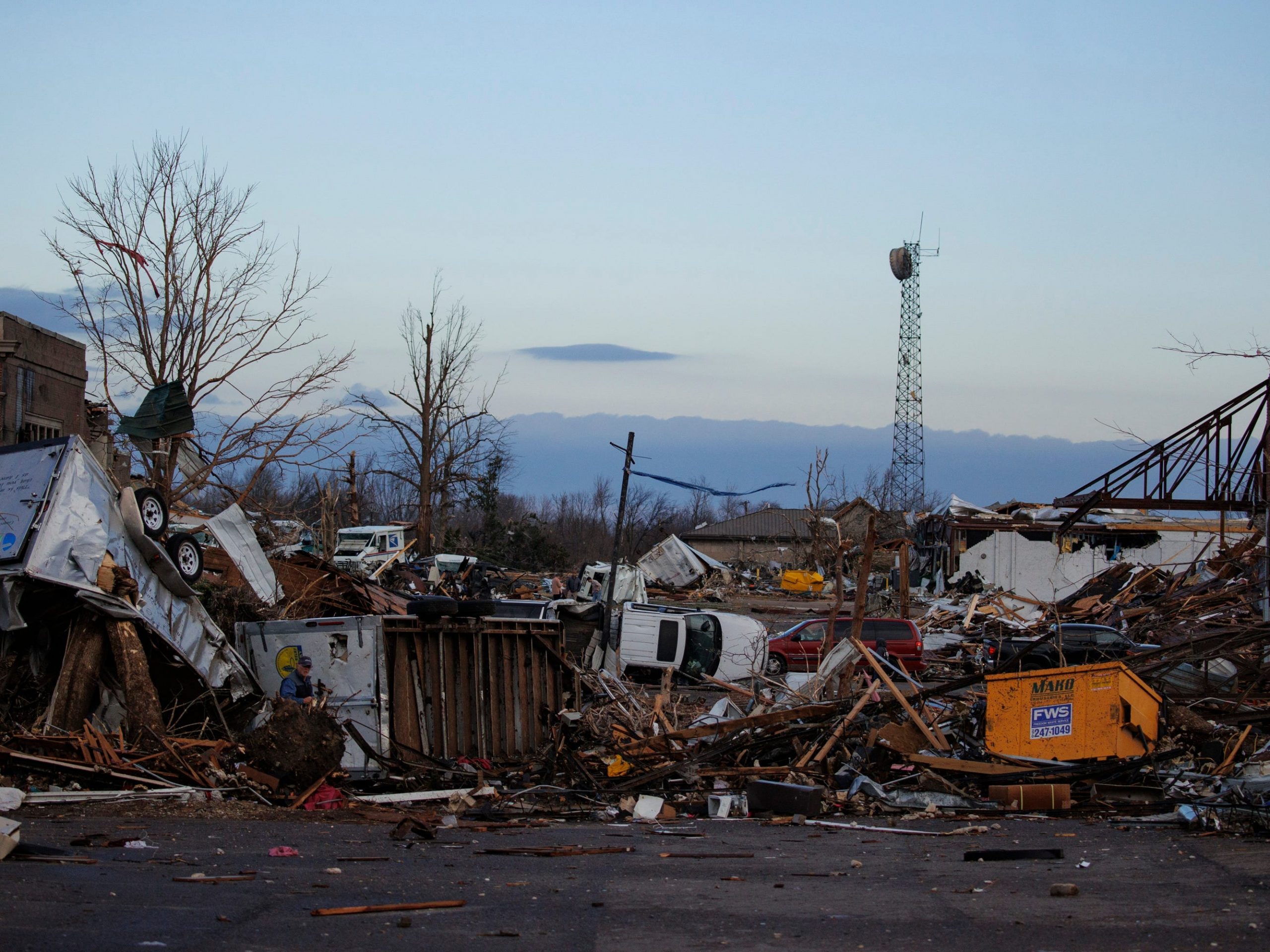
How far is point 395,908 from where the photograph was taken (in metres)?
6.34

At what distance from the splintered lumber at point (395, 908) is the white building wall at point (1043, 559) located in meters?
37.9

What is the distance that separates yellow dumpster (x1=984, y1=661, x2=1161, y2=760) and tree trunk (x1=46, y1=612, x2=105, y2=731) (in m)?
9.27

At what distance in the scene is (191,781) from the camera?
35.0ft

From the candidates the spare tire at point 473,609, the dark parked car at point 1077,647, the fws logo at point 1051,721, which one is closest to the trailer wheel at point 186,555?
the spare tire at point 473,609

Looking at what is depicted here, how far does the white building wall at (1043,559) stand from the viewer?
1644 inches

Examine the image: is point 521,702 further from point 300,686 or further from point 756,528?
point 756,528

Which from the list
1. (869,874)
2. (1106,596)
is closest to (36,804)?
(869,874)

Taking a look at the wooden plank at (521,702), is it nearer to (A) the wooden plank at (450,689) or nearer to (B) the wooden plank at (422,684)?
(A) the wooden plank at (450,689)

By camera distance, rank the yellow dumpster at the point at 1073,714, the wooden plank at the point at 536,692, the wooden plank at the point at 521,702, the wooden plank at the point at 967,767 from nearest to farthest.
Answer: the yellow dumpster at the point at 1073,714, the wooden plank at the point at 967,767, the wooden plank at the point at 521,702, the wooden plank at the point at 536,692

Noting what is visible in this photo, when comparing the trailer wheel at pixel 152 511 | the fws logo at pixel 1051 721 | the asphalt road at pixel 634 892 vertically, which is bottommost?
the asphalt road at pixel 634 892

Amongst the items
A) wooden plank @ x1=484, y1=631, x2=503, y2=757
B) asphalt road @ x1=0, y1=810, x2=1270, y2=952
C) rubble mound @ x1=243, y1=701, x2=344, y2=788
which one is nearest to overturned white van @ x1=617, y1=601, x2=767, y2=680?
wooden plank @ x1=484, y1=631, x2=503, y2=757

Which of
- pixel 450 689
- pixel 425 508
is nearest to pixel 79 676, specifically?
pixel 450 689

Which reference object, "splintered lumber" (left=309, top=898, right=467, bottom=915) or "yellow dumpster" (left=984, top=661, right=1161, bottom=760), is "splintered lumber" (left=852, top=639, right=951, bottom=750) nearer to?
"yellow dumpster" (left=984, top=661, right=1161, bottom=760)

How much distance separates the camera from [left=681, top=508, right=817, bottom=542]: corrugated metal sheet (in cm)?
7500
